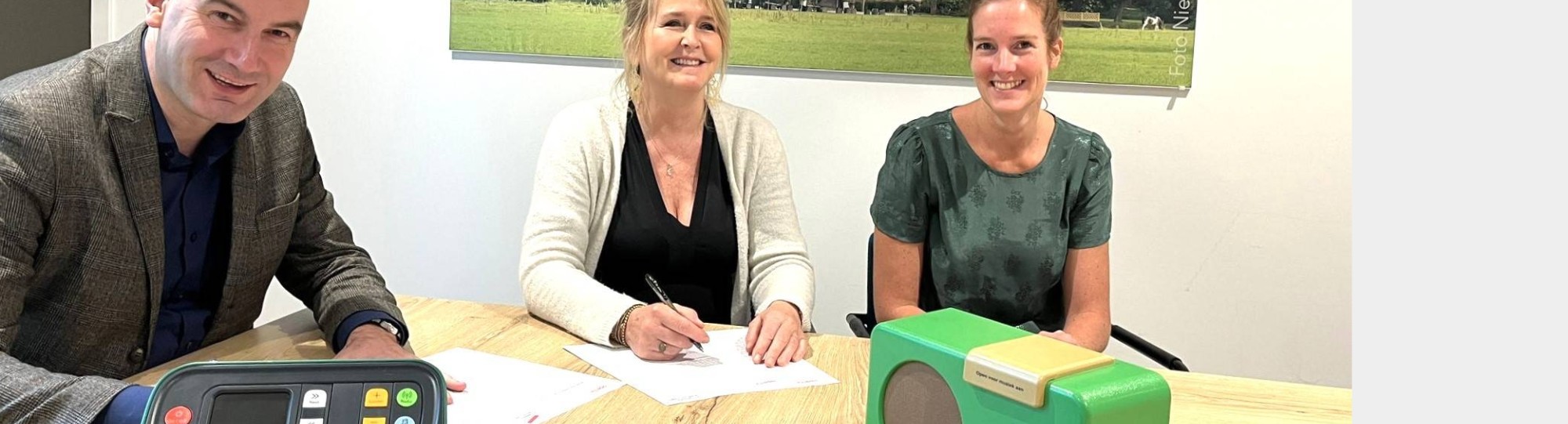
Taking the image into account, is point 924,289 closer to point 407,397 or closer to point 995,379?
point 995,379

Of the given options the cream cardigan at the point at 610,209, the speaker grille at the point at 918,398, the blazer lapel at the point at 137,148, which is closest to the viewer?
the speaker grille at the point at 918,398

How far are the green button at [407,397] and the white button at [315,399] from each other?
6 cm

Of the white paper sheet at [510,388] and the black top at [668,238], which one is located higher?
the black top at [668,238]

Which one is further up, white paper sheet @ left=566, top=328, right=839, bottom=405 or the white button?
the white button

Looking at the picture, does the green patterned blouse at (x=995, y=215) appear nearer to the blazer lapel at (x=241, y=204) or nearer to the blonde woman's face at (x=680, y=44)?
the blonde woman's face at (x=680, y=44)

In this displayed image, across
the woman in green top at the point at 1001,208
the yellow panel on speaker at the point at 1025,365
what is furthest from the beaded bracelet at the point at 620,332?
the yellow panel on speaker at the point at 1025,365

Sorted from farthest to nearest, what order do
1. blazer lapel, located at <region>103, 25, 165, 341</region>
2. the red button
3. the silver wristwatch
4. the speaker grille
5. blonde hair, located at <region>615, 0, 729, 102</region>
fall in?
→ 1. blonde hair, located at <region>615, 0, 729, 102</region>
2. the silver wristwatch
3. blazer lapel, located at <region>103, 25, 165, 341</region>
4. the speaker grille
5. the red button

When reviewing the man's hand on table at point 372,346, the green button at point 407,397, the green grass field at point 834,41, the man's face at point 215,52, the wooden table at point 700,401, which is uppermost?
the green grass field at point 834,41

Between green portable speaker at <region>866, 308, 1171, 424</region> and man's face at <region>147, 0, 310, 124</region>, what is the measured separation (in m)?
0.88

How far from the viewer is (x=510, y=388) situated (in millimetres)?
1419

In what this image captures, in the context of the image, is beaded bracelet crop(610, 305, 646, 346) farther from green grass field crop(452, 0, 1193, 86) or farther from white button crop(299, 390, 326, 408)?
green grass field crop(452, 0, 1193, 86)

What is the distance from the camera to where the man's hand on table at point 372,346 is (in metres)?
1.48

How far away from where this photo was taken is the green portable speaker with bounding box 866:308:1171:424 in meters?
1.00

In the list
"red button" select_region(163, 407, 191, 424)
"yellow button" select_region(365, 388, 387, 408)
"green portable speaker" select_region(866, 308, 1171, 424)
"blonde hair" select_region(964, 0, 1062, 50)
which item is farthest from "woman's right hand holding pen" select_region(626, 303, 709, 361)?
"blonde hair" select_region(964, 0, 1062, 50)
